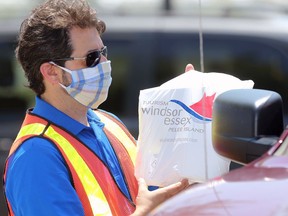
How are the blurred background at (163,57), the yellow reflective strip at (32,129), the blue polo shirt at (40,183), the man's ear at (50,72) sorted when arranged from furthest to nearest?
the blurred background at (163,57) < the man's ear at (50,72) < the yellow reflective strip at (32,129) < the blue polo shirt at (40,183)

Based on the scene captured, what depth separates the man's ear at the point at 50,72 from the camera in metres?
3.73

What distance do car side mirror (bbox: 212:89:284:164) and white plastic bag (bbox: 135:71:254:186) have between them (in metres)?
0.17

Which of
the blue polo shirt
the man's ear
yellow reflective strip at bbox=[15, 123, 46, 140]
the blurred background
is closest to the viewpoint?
the blue polo shirt

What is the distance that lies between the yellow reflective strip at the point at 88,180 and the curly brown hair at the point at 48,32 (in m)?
0.30

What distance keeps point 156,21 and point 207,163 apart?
11.3 ft

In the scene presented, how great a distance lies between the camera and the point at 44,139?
11.6ft

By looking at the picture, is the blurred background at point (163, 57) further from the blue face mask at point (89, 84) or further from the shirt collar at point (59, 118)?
the shirt collar at point (59, 118)

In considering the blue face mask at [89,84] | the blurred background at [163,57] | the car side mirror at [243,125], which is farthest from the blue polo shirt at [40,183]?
the blurred background at [163,57]

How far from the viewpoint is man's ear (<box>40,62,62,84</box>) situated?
12.2ft

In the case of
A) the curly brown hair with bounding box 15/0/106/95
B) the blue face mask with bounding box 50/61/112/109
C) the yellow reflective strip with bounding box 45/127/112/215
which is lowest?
the yellow reflective strip with bounding box 45/127/112/215

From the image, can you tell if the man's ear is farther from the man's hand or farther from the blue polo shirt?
the man's hand

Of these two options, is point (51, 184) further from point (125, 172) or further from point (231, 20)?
point (231, 20)

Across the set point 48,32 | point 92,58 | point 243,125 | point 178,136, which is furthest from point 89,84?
point 243,125

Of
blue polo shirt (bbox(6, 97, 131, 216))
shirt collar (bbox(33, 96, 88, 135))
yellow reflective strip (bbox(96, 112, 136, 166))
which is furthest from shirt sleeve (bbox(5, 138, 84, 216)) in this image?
yellow reflective strip (bbox(96, 112, 136, 166))
